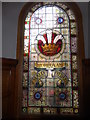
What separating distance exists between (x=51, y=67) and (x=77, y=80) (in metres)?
0.45

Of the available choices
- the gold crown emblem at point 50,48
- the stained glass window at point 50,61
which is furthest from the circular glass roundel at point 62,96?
the gold crown emblem at point 50,48

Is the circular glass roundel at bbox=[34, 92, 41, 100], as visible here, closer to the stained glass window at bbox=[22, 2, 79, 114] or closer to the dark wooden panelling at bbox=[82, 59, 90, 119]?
the stained glass window at bbox=[22, 2, 79, 114]

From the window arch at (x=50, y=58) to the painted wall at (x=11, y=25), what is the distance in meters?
0.08

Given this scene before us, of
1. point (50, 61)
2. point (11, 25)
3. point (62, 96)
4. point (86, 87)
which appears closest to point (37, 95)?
point (62, 96)

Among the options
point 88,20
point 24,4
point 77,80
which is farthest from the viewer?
point 24,4

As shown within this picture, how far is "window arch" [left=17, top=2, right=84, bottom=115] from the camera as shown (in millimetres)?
1814

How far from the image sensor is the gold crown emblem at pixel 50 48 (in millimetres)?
1977

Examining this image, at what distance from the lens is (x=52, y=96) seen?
1822 mm

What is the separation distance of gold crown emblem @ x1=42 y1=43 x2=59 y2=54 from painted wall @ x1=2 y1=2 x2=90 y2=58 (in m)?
0.48

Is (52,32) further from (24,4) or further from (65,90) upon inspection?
(65,90)

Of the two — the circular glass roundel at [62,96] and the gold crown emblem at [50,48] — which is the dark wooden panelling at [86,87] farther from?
the gold crown emblem at [50,48]

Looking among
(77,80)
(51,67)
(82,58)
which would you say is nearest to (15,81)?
(51,67)

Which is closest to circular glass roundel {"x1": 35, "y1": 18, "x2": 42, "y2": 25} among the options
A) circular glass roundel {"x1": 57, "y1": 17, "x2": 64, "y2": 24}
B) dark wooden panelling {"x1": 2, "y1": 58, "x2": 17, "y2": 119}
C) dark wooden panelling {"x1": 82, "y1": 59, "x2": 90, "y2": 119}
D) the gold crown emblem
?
circular glass roundel {"x1": 57, "y1": 17, "x2": 64, "y2": 24}

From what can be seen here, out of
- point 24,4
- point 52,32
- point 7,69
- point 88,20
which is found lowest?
point 7,69
